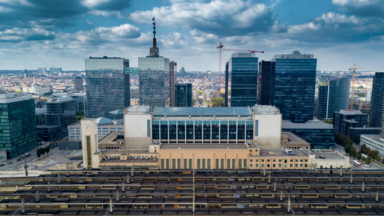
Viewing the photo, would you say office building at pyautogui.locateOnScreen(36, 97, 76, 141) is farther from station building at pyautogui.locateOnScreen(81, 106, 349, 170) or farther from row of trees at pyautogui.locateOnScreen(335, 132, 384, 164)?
row of trees at pyautogui.locateOnScreen(335, 132, 384, 164)

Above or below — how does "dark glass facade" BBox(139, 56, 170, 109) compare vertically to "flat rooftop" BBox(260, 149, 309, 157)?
above

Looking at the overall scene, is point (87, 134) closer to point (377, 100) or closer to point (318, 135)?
point (318, 135)

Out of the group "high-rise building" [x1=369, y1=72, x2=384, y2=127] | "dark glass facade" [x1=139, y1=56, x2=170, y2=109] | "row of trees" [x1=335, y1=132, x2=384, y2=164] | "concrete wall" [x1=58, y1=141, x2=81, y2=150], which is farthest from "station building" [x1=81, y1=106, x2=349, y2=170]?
"high-rise building" [x1=369, y1=72, x2=384, y2=127]

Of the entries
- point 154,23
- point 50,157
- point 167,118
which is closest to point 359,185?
point 167,118

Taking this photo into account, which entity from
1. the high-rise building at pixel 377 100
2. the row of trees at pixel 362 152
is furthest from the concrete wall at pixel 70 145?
the high-rise building at pixel 377 100

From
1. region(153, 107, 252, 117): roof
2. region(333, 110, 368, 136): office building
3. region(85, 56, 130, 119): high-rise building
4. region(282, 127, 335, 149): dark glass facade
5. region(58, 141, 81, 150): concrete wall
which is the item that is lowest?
region(58, 141, 81, 150): concrete wall

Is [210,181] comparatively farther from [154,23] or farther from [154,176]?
[154,23]

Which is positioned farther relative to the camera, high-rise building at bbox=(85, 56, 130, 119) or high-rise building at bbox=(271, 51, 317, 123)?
high-rise building at bbox=(85, 56, 130, 119)
